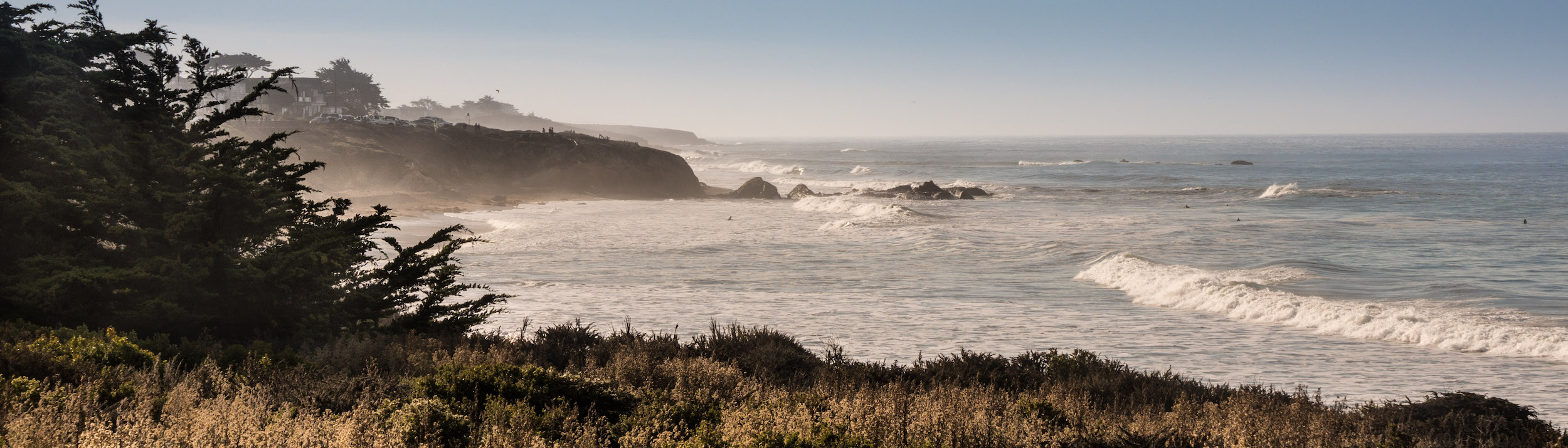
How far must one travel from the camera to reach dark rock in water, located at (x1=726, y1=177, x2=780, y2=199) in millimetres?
54531

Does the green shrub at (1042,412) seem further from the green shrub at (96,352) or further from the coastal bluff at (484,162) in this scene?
the coastal bluff at (484,162)

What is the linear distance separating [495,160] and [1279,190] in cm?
5041

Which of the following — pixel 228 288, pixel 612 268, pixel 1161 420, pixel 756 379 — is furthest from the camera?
pixel 612 268

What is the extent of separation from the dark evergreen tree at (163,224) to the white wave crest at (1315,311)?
1312 cm

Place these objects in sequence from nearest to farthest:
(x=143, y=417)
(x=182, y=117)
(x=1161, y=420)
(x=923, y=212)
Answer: (x=143, y=417)
(x=1161, y=420)
(x=182, y=117)
(x=923, y=212)

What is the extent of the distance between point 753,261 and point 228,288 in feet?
46.2

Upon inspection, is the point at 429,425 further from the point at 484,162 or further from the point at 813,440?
the point at 484,162

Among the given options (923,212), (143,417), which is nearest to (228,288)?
(143,417)

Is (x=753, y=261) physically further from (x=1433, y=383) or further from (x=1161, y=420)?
(x=1161, y=420)

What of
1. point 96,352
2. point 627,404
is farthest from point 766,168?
point 627,404

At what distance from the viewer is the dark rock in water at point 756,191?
5453 cm

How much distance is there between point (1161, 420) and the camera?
6.61 metres

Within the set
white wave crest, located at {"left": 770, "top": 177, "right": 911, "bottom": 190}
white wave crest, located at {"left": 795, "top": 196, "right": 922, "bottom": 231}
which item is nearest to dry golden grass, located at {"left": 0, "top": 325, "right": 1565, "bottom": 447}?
white wave crest, located at {"left": 795, "top": 196, "right": 922, "bottom": 231}

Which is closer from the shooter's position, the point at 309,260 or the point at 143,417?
the point at 143,417
